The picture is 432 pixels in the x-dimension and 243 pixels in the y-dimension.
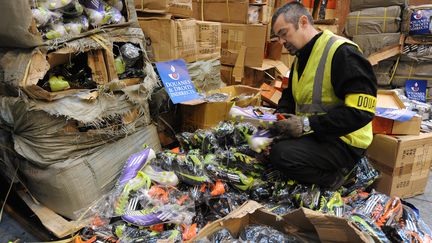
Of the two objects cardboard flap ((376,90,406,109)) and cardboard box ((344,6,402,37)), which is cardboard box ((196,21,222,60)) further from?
cardboard box ((344,6,402,37))

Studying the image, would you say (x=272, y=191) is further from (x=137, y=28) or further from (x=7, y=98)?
(x=7, y=98)

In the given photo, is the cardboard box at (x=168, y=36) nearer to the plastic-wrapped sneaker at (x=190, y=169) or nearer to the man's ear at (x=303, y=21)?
the plastic-wrapped sneaker at (x=190, y=169)

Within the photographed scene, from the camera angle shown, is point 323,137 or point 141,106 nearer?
point 323,137

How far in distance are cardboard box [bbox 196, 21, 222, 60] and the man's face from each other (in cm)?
105

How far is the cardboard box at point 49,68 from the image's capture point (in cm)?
165

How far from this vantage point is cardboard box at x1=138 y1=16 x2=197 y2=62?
7.88 feet

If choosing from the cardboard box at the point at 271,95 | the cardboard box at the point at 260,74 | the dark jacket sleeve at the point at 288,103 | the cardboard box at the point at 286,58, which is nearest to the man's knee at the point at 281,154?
the dark jacket sleeve at the point at 288,103

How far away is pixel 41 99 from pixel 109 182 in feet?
2.01

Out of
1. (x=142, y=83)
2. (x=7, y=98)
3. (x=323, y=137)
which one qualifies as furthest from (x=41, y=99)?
(x=323, y=137)

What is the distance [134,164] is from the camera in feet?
6.46

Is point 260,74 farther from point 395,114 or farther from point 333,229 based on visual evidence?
point 333,229

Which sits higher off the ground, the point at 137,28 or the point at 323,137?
the point at 137,28

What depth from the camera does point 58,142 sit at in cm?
176

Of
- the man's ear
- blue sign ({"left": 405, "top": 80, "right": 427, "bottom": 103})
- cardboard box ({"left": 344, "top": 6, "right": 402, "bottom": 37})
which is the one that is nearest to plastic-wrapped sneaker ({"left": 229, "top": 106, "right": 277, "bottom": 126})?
the man's ear
